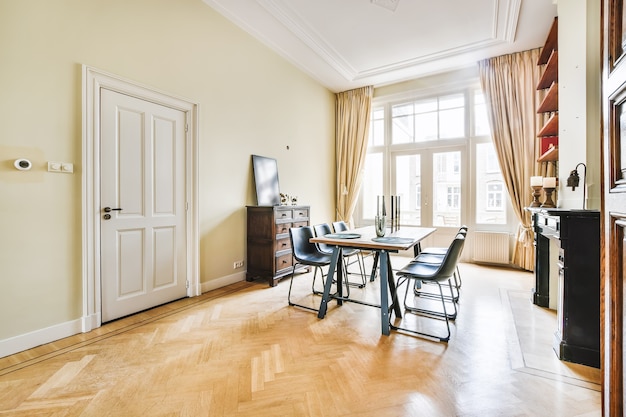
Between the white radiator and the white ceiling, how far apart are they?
3.11 meters

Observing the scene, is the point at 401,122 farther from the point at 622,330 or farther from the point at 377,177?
the point at 622,330

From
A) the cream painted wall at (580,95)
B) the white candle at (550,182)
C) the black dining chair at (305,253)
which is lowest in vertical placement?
the black dining chair at (305,253)

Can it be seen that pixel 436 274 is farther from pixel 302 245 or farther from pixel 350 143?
pixel 350 143

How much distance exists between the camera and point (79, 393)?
1751 mm

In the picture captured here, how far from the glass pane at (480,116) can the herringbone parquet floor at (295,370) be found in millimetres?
3598

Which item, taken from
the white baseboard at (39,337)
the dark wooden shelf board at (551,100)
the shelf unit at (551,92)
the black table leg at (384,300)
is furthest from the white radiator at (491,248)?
the white baseboard at (39,337)

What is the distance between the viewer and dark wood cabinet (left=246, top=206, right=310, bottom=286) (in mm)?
4043

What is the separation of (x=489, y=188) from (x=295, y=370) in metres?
5.00

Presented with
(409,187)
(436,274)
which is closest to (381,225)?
(436,274)

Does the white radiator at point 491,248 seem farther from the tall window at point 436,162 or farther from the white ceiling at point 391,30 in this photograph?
the white ceiling at point 391,30

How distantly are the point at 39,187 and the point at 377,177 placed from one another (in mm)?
5590

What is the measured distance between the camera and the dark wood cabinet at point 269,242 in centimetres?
404

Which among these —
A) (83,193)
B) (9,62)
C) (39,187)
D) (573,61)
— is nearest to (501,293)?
(573,61)

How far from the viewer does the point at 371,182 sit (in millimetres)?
6629
